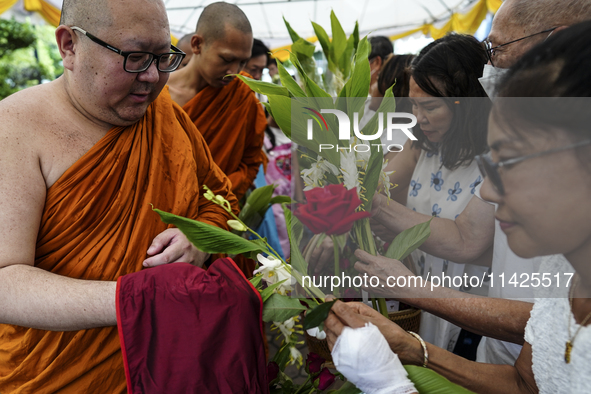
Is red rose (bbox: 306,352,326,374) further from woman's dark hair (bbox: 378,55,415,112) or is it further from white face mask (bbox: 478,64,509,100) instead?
woman's dark hair (bbox: 378,55,415,112)

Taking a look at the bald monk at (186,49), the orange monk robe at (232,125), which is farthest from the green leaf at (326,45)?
the bald monk at (186,49)

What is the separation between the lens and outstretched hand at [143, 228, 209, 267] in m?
1.16

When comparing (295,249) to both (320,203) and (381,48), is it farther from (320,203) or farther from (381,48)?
(381,48)

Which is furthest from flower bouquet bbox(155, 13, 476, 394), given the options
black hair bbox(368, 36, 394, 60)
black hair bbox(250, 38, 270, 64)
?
black hair bbox(250, 38, 270, 64)

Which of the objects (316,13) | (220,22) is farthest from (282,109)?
(316,13)

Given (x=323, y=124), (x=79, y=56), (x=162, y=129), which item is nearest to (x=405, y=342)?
(x=323, y=124)

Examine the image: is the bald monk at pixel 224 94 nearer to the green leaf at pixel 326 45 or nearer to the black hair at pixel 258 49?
the black hair at pixel 258 49

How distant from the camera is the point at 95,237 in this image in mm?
1133

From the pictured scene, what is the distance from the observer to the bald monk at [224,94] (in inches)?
93.0

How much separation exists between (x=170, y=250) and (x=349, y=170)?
59 centimetres

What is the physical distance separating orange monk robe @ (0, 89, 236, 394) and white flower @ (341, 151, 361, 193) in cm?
59

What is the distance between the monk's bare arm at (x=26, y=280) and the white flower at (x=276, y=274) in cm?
36

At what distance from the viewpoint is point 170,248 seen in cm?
119

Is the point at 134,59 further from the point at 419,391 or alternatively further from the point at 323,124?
the point at 419,391
